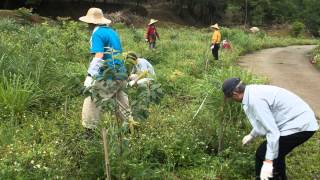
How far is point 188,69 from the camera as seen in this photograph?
12.5 meters

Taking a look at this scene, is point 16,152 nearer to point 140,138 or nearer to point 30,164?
point 30,164

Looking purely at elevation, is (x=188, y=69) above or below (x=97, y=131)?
below

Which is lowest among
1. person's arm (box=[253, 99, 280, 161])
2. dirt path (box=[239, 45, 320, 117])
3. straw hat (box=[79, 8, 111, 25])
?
dirt path (box=[239, 45, 320, 117])

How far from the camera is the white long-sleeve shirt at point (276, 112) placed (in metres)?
4.22

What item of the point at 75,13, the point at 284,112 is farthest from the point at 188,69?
the point at 75,13

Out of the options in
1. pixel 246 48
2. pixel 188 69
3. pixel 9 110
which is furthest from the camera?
pixel 246 48

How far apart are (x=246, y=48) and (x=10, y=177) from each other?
21127 mm

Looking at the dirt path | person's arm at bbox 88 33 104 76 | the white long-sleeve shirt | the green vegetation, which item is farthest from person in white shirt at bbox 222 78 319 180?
the dirt path

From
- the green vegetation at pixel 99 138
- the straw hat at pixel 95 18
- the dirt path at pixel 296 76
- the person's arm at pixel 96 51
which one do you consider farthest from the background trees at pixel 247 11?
the person's arm at pixel 96 51

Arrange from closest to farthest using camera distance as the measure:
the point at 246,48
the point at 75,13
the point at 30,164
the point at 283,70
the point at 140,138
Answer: the point at 30,164, the point at 140,138, the point at 283,70, the point at 246,48, the point at 75,13

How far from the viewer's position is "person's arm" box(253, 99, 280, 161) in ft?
13.7

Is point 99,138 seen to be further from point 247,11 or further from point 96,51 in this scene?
point 247,11

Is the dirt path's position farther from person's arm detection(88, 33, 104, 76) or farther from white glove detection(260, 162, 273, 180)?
white glove detection(260, 162, 273, 180)

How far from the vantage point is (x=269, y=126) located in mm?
4176
